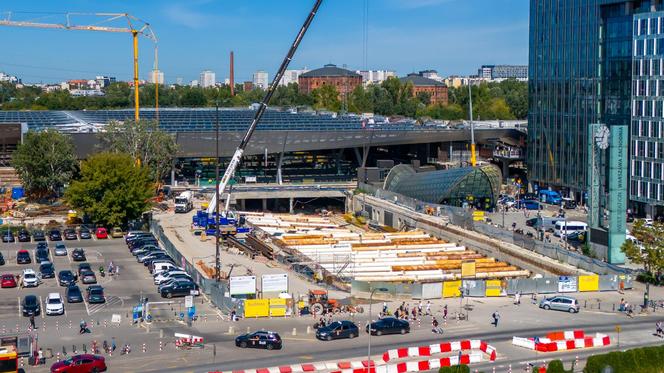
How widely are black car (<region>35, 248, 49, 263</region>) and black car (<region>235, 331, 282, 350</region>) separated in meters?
19.3

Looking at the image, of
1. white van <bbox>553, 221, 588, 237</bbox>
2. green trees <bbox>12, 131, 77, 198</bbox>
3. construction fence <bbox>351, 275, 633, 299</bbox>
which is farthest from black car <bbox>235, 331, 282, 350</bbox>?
green trees <bbox>12, 131, 77, 198</bbox>

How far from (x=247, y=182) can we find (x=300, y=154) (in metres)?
12.0

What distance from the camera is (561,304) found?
116 feet

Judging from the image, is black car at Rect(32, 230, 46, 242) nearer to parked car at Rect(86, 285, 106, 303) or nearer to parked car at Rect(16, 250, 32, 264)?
parked car at Rect(16, 250, 32, 264)

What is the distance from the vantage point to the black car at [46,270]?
139 ft

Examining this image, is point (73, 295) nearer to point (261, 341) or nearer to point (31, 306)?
point (31, 306)

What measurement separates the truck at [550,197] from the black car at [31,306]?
40.8 m

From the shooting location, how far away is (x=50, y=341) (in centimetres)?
3073

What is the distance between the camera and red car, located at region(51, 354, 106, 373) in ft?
87.5

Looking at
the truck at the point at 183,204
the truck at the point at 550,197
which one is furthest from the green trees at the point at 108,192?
the truck at the point at 550,197

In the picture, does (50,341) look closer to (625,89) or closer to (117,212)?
(117,212)

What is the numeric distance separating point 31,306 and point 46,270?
26.4ft

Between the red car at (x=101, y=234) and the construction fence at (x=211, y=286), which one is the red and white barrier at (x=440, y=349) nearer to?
the construction fence at (x=211, y=286)

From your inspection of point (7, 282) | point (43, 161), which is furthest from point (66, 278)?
point (43, 161)
